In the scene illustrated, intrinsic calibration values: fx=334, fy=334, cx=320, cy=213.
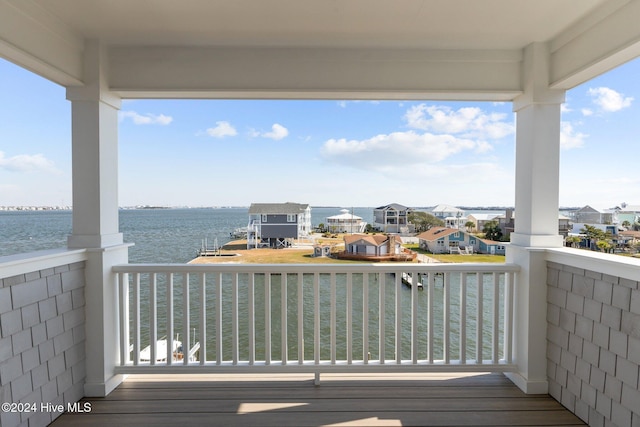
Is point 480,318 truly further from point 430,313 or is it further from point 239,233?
point 239,233

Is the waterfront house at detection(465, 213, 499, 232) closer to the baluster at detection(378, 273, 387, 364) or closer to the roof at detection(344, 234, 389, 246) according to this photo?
the roof at detection(344, 234, 389, 246)

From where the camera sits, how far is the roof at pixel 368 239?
2.70 meters

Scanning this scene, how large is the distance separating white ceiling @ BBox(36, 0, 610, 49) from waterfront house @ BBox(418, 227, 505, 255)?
1.42m

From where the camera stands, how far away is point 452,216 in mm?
2953

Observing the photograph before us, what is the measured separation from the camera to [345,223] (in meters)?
2.98

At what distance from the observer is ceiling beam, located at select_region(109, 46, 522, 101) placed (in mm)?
2389

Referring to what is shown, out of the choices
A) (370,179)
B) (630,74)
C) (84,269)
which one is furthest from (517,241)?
(84,269)

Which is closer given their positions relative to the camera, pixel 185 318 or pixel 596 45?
pixel 596 45

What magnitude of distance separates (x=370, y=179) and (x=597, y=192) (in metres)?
2.66

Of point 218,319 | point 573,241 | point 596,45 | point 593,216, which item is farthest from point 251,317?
point 596,45

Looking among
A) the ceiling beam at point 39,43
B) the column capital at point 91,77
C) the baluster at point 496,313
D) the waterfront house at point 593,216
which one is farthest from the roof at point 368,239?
the ceiling beam at point 39,43

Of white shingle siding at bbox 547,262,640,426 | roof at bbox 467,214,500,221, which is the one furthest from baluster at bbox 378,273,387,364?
white shingle siding at bbox 547,262,640,426

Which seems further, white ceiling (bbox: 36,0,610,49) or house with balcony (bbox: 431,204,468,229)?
house with balcony (bbox: 431,204,468,229)

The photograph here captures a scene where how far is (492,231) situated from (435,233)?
1.47ft
